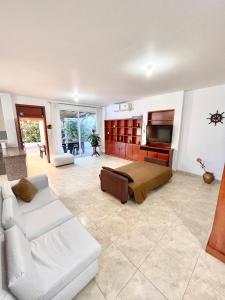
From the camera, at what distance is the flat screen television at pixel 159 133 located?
4.62 metres

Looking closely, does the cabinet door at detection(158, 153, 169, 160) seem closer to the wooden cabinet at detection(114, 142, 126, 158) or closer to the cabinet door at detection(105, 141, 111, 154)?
the wooden cabinet at detection(114, 142, 126, 158)

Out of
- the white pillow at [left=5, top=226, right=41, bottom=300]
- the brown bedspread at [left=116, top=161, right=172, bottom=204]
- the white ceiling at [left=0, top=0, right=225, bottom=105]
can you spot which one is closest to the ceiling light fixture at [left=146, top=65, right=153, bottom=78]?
the white ceiling at [left=0, top=0, right=225, bottom=105]

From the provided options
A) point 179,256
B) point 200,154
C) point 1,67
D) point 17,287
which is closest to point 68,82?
point 1,67

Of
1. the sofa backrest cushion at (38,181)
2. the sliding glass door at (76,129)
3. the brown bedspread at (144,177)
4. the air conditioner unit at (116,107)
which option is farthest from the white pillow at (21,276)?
the air conditioner unit at (116,107)

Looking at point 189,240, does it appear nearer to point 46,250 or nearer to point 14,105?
point 46,250

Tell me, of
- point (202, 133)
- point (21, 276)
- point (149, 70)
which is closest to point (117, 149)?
point (202, 133)

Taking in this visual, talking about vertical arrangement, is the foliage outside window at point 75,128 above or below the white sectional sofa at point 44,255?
above

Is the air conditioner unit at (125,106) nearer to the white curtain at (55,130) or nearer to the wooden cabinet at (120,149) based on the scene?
the wooden cabinet at (120,149)

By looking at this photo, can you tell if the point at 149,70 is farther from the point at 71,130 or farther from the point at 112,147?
the point at 71,130

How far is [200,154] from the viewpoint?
164 inches

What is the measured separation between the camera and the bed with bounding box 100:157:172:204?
274 centimetres

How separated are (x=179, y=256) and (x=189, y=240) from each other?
353 mm

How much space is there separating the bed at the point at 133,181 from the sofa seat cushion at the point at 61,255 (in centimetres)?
131

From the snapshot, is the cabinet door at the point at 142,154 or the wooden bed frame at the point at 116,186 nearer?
the wooden bed frame at the point at 116,186
